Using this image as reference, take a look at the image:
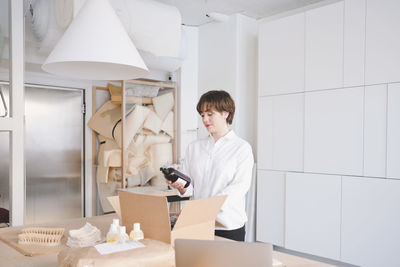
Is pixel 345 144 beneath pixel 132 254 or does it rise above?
above

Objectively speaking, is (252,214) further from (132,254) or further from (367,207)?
(132,254)

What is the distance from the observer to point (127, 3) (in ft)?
10.1

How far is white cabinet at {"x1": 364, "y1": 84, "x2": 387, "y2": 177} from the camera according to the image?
3076 mm

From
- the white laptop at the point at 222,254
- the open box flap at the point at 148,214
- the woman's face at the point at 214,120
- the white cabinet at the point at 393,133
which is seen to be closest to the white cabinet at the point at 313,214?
the white cabinet at the point at 393,133

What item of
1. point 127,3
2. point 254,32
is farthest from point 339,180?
point 127,3

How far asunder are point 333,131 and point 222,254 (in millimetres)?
2680

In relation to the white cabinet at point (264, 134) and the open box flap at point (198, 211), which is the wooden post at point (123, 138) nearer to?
the white cabinet at point (264, 134)

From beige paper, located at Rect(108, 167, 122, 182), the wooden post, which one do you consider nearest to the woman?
the wooden post

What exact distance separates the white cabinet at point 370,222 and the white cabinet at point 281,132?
0.59m

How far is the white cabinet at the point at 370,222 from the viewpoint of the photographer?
9.87ft

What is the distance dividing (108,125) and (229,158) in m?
2.27

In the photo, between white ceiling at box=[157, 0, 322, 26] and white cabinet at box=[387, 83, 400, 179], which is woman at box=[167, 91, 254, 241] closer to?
white cabinet at box=[387, 83, 400, 179]

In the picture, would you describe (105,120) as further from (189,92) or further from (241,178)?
(241,178)

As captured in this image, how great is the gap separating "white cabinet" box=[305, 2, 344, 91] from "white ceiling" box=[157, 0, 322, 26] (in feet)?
1.60
